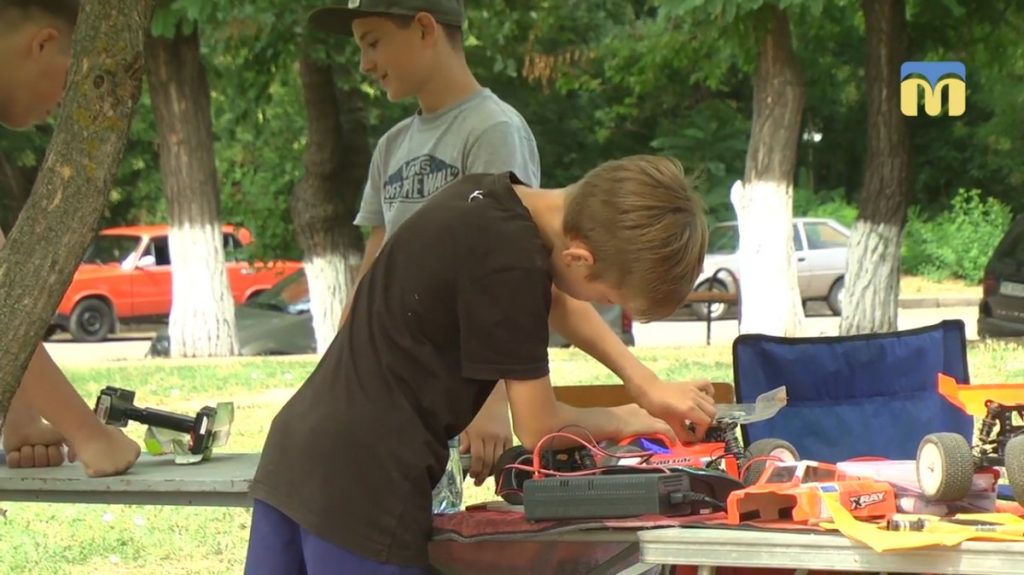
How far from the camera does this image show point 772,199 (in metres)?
12.5

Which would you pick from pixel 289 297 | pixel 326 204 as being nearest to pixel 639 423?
pixel 326 204

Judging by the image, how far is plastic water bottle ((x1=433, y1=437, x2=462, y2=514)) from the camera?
8.41 feet

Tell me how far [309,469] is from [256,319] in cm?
1290

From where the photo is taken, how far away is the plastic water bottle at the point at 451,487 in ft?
8.41

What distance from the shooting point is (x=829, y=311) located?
2028 cm

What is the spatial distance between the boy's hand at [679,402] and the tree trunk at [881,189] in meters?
9.72

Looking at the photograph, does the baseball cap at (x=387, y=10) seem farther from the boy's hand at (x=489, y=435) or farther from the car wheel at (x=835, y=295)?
the car wheel at (x=835, y=295)

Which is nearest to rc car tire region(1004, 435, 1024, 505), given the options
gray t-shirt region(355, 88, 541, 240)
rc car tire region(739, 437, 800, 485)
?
rc car tire region(739, 437, 800, 485)

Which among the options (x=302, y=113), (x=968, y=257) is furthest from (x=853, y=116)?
(x=302, y=113)

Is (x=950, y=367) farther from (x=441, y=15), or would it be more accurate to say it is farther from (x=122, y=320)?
(x=122, y=320)

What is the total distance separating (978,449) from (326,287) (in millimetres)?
10859

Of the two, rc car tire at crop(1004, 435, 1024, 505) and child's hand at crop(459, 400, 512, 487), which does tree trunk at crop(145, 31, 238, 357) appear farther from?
rc car tire at crop(1004, 435, 1024, 505)

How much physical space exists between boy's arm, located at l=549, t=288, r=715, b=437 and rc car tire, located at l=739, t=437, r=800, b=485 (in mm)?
102

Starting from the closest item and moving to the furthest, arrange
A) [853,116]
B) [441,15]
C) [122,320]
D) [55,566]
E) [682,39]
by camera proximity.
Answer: [441,15] < [55,566] < [682,39] < [122,320] < [853,116]
